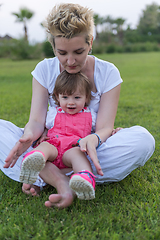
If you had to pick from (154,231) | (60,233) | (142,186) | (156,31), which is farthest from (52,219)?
→ (156,31)

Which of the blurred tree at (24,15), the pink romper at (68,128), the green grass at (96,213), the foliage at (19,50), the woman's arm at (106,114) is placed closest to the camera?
the green grass at (96,213)

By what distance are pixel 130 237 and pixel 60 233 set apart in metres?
0.42

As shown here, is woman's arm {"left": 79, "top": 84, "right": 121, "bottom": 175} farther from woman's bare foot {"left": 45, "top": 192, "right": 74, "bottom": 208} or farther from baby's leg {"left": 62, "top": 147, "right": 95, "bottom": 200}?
woman's bare foot {"left": 45, "top": 192, "right": 74, "bottom": 208}

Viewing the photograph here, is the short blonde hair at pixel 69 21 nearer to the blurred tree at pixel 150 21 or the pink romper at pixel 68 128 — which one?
the pink romper at pixel 68 128

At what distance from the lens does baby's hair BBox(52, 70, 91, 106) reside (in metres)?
2.24

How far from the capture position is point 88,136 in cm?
201

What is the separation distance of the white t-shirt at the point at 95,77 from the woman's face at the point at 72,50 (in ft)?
1.08

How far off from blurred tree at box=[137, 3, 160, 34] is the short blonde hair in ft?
195

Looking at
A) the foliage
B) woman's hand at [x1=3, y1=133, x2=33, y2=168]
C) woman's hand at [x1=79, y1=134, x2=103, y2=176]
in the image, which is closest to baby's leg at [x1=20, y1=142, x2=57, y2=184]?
woman's hand at [x1=3, y1=133, x2=33, y2=168]

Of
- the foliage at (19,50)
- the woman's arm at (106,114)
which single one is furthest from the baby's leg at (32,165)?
the foliage at (19,50)

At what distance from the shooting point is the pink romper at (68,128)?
2.14 meters

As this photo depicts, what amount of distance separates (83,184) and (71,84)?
37.9 inches

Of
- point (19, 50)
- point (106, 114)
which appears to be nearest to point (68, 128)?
point (106, 114)

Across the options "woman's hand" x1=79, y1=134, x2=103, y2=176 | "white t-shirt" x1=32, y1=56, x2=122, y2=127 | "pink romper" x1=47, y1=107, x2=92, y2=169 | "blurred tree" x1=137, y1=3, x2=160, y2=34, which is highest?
"white t-shirt" x1=32, y1=56, x2=122, y2=127
